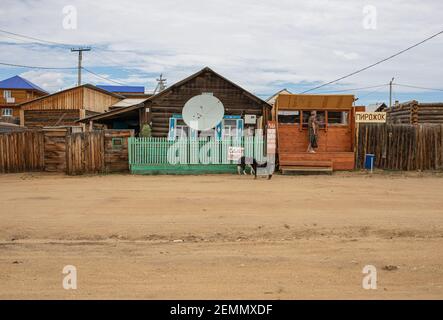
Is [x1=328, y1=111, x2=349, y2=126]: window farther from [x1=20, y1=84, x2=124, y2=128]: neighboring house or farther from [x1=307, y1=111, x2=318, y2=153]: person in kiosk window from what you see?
[x1=20, y1=84, x2=124, y2=128]: neighboring house

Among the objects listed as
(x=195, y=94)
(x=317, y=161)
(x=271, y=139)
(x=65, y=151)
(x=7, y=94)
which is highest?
(x=7, y=94)

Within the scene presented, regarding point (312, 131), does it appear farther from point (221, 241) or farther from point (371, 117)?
point (221, 241)

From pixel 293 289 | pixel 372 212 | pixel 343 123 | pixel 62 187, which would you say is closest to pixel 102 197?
pixel 62 187

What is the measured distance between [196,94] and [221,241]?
52.6ft

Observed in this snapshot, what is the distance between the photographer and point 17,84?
71.2m

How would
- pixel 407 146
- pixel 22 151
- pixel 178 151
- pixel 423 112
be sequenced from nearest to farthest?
pixel 178 151 → pixel 22 151 → pixel 407 146 → pixel 423 112

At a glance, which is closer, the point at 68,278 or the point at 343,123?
the point at 68,278

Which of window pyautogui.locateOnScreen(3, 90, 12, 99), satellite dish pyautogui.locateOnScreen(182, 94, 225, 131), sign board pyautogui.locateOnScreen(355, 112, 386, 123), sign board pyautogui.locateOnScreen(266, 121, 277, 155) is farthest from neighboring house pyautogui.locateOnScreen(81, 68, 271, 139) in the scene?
window pyautogui.locateOnScreen(3, 90, 12, 99)

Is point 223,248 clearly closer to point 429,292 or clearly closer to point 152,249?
point 152,249

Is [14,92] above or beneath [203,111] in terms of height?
above

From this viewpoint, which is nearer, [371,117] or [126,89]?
[371,117]

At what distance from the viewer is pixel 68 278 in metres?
6.37

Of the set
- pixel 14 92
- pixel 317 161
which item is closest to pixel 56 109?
pixel 317 161
